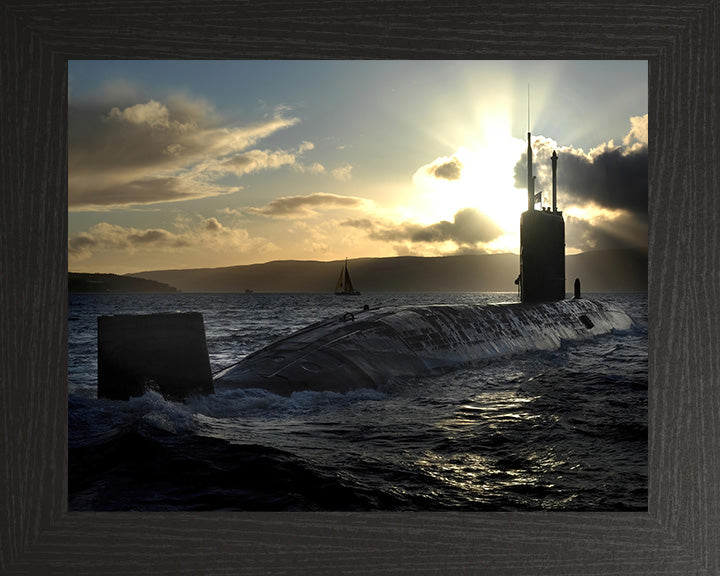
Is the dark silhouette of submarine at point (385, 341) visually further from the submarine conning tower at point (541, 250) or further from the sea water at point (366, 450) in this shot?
the sea water at point (366, 450)

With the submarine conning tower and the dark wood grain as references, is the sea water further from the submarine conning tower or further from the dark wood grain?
the submarine conning tower

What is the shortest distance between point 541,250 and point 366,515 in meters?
15.0

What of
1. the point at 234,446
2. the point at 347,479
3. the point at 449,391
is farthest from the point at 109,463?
the point at 449,391

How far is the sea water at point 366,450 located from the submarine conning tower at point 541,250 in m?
7.91

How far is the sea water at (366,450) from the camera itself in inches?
169

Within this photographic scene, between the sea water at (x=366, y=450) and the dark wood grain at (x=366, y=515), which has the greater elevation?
the dark wood grain at (x=366, y=515)

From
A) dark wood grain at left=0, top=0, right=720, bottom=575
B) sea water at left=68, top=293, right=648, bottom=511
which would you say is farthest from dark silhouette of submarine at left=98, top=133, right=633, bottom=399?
dark wood grain at left=0, top=0, right=720, bottom=575

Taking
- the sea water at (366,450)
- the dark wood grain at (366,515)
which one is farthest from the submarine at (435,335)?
the dark wood grain at (366,515)

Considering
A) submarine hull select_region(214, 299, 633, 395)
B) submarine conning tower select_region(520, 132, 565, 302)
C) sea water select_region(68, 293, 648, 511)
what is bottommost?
sea water select_region(68, 293, 648, 511)

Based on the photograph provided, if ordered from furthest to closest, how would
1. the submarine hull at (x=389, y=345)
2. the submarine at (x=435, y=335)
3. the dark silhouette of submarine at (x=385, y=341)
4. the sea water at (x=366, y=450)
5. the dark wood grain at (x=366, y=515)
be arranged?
the submarine at (x=435, y=335), the submarine hull at (x=389, y=345), the dark silhouette of submarine at (x=385, y=341), the sea water at (x=366, y=450), the dark wood grain at (x=366, y=515)

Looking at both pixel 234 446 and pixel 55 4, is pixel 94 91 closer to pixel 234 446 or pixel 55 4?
pixel 55 4

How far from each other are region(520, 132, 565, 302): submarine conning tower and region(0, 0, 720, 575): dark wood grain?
13723 mm

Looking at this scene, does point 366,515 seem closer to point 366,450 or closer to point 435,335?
point 366,450

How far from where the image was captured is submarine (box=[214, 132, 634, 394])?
8.89 metres
